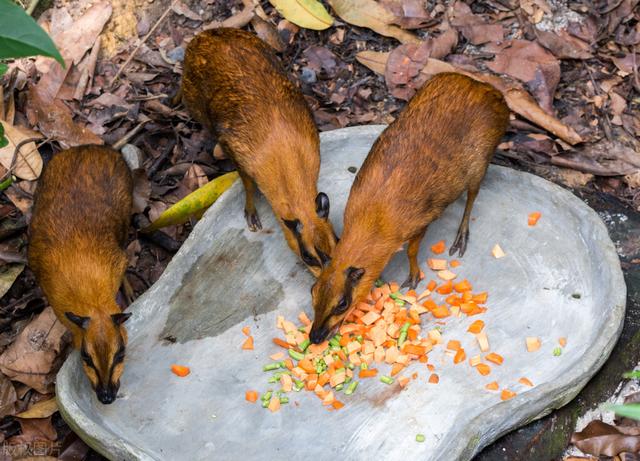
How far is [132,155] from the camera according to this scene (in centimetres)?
707

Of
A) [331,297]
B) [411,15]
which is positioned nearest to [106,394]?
[331,297]

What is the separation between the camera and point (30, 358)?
5973mm

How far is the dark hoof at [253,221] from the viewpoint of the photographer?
6312 millimetres

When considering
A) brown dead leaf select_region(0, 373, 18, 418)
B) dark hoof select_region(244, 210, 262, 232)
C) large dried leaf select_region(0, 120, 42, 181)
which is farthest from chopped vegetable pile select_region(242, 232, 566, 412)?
large dried leaf select_region(0, 120, 42, 181)

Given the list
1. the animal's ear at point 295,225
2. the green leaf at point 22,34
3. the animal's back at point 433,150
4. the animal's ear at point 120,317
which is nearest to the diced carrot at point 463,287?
the animal's back at point 433,150

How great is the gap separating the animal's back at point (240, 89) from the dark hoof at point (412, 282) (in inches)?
50.9

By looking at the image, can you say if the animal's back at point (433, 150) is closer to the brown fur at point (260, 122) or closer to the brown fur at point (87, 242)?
the brown fur at point (260, 122)

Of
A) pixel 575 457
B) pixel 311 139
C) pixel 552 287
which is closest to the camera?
pixel 575 457

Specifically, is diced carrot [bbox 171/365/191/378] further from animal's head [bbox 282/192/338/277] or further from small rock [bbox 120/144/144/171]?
small rock [bbox 120/144/144/171]

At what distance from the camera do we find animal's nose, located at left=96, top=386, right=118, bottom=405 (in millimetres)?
5254

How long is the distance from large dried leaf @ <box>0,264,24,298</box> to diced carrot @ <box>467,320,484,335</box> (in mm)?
3322

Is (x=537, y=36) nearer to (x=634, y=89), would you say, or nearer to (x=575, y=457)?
(x=634, y=89)

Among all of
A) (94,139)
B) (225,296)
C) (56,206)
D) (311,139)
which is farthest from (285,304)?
(94,139)

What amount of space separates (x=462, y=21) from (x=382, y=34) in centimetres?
72
